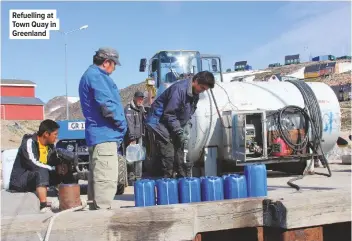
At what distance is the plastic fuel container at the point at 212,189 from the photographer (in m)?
4.40

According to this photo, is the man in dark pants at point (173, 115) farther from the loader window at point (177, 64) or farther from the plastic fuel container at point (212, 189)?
the loader window at point (177, 64)

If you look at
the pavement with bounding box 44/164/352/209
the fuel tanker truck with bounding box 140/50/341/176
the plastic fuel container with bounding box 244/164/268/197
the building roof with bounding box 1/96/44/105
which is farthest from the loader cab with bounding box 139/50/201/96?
the building roof with bounding box 1/96/44/105

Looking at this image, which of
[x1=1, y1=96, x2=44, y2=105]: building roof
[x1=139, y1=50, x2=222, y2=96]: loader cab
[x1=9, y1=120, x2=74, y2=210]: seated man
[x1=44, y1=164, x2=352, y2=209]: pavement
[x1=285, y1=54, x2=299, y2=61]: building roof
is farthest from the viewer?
[x1=285, y1=54, x2=299, y2=61]: building roof

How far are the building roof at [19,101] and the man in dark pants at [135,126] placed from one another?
46.3 m

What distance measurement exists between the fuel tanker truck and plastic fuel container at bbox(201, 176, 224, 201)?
2243mm

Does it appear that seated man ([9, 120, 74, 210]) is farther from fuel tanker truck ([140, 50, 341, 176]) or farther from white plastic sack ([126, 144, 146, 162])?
fuel tanker truck ([140, 50, 341, 176])

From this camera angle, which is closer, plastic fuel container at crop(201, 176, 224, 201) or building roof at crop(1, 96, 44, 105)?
plastic fuel container at crop(201, 176, 224, 201)

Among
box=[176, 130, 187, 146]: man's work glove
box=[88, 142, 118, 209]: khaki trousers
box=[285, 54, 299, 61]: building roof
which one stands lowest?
box=[88, 142, 118, 209]: khaki trousers

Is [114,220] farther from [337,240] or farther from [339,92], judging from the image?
[339,92]

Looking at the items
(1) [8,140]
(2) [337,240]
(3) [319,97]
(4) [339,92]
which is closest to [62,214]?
(2) [337,240]

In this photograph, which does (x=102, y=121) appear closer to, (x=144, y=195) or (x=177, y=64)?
(x=144, y=195)

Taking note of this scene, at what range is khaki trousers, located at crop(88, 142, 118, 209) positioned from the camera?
422 centimetres

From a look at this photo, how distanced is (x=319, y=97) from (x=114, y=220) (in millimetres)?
5447

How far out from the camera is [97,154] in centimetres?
A: 427
